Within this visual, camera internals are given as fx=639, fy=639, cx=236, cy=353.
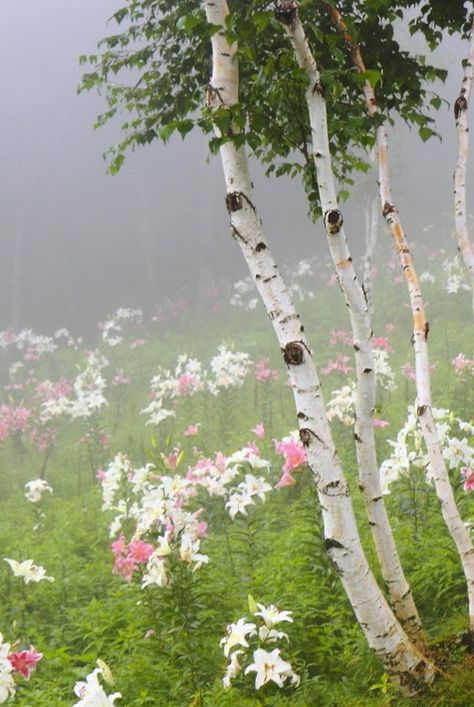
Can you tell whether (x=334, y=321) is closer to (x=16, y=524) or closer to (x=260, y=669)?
(x=16, y=524)

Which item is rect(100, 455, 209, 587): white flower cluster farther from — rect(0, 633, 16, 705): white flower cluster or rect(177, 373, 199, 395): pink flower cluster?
rect(177, 373, 199, 395): pink flower cluster

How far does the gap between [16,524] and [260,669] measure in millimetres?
7123

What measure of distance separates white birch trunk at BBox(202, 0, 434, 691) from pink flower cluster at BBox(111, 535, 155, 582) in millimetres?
2050

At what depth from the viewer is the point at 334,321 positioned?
60.7 ft

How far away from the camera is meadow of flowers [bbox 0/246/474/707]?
3732mm

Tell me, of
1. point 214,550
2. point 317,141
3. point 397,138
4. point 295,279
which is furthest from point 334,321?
point 317,141

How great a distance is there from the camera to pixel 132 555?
5.00m

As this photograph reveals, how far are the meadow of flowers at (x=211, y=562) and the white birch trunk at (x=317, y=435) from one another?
0.25 metres

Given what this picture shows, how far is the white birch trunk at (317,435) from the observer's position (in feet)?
10.9

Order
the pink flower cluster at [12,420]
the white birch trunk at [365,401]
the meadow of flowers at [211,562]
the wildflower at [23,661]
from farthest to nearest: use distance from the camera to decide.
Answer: the pink flower cluster at [12,420], the wildflower at [23,661], the meadow of flowers at [211,562], the white birch trunk at [365,401]

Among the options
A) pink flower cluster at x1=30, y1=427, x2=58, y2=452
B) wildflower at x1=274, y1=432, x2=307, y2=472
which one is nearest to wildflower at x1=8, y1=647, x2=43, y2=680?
wildflower at x1=274, y1=432, x2=307, y2=472

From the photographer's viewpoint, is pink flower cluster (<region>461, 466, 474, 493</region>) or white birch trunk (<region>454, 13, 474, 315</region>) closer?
white birch trunk (<region>454, 13, 474, 315</region>)

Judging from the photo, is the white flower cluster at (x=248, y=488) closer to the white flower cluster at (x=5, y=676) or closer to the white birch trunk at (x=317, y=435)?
the white birch trunk at (x=317, y=435)

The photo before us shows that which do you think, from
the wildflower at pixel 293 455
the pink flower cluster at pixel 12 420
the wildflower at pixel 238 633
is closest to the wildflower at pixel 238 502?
the wildflower at pixel 293 455
